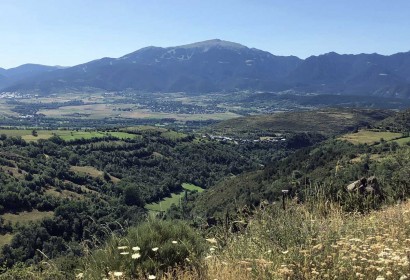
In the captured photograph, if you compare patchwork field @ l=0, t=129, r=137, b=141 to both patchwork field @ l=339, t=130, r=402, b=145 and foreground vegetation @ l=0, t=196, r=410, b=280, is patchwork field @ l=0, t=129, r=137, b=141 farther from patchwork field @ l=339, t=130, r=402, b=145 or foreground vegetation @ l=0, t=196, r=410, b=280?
foreground vegetation @ l=0, t=196, r=410, b=280

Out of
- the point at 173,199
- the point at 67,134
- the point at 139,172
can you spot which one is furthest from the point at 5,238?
the point at 67,134

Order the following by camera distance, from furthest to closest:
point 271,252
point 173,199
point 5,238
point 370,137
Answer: point 173,199, point 370,137, point 5,238, point 271,252

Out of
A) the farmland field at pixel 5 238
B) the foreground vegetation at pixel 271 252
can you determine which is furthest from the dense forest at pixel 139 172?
the foreground vegetation at pixel 271 252

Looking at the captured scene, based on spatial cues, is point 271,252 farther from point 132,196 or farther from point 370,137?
point 370,137

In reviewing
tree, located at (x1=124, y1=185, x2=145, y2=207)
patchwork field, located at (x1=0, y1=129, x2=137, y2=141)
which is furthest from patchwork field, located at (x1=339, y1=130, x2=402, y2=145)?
patchwork field, located at (x1=0, y1=129, x2=137, y2=141)

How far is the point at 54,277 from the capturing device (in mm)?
6355

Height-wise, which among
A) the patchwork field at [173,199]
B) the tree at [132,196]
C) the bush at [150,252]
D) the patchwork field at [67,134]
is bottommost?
the patchwork field at [173,199]

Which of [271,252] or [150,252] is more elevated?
[271,252]

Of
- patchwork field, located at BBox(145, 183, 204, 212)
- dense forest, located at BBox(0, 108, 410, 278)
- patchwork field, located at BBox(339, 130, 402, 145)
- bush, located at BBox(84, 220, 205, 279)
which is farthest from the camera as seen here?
patchwork field, located at BBox(339, 130, 402, 145)

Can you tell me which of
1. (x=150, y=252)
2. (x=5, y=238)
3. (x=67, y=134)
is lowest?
(x=5, y=238)

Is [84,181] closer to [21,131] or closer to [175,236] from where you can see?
[21,131]

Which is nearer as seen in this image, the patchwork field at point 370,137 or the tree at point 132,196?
the tree at point 132,196

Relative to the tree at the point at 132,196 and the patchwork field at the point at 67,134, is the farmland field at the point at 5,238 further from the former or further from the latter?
the patchwork field at the point at 67,134

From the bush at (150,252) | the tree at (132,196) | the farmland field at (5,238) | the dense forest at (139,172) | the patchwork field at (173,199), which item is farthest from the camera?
the tree at (132,196)
